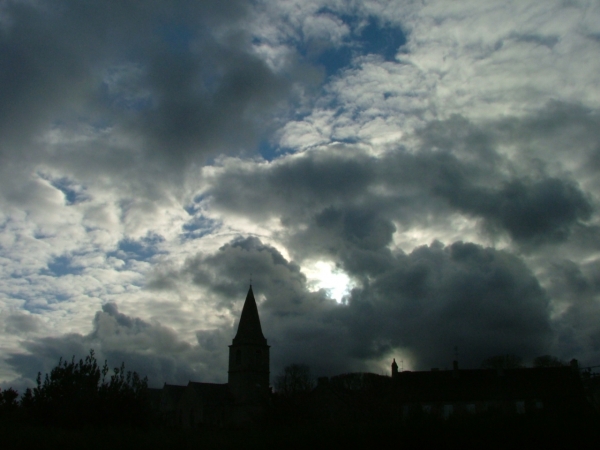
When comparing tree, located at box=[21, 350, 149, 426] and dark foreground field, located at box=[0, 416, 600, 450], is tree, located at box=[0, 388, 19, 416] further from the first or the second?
dark foreground field, located at box=[0, 416, 600, 450]

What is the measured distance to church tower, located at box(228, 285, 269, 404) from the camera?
2992 inches

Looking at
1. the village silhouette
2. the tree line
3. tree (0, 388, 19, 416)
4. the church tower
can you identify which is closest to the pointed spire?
the church tower

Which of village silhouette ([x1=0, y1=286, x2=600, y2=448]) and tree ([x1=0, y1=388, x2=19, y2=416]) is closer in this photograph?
village silhouette ([x1=0, y1=286, x2=600, y2=448])

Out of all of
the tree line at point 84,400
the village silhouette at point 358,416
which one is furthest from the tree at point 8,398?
the tree line at point 84,400

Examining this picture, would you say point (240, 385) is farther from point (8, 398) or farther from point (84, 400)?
point (84, 400)

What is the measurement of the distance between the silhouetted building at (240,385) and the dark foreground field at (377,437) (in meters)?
54.1

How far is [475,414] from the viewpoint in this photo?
2052cm

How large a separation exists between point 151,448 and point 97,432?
2.84 metres

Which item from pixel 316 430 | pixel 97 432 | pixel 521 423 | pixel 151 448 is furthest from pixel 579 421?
pixel 97 432

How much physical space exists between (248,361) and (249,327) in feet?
16.1

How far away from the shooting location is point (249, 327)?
258 ft

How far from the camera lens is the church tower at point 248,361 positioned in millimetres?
76000

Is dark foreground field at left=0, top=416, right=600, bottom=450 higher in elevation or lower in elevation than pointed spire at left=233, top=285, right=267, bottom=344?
lower

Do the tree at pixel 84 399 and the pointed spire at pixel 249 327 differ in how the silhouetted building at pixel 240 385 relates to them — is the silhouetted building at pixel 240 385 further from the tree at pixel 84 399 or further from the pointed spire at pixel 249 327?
the tree at pixel 84 399
